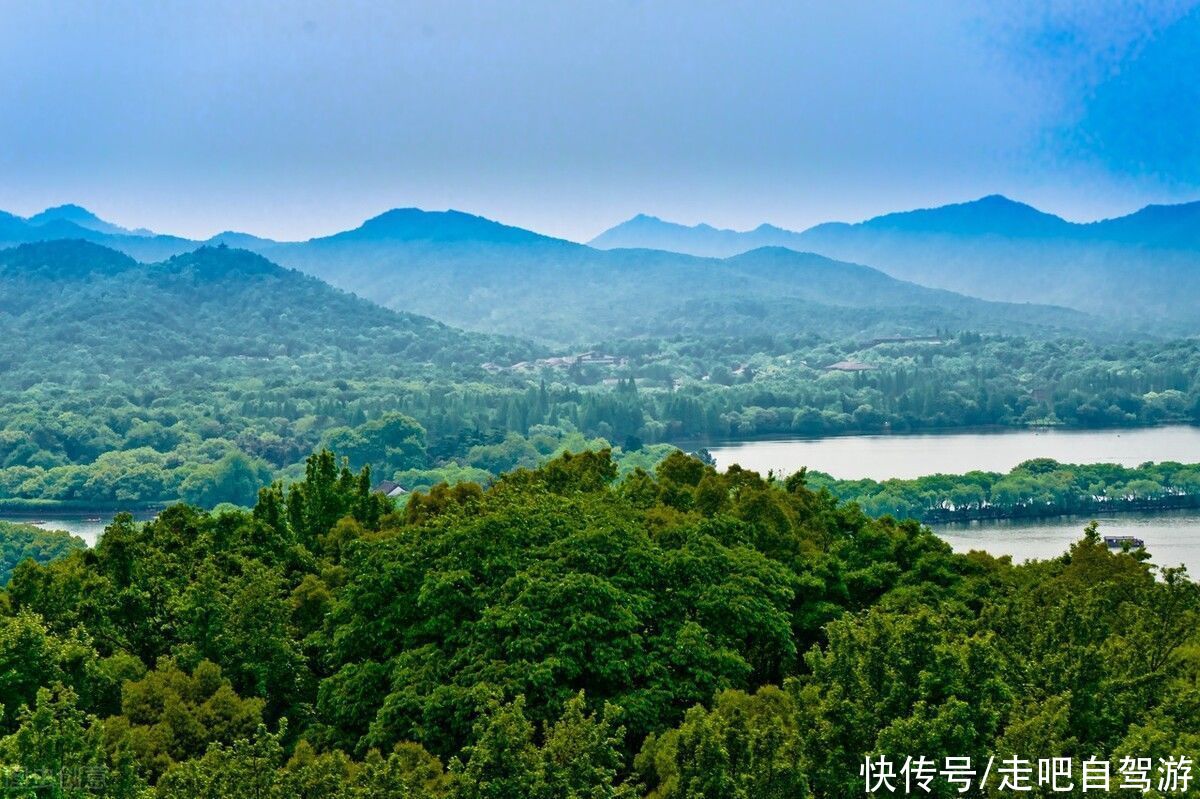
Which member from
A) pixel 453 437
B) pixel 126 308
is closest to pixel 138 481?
pixel 453 437

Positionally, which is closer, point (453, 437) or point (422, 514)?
point (422, 514)

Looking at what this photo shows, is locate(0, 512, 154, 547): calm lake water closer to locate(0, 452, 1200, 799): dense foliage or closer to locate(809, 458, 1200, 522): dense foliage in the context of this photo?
locate(809, 458, 1200, 522): dense foliage

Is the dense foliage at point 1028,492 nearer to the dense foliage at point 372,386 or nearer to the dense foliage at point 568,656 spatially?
the dense foliage at point 372,386

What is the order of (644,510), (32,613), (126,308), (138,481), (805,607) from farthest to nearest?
(126,308)
(138,481)
(644,510)
(805,607)
(32,613)

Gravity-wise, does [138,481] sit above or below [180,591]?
Result: below

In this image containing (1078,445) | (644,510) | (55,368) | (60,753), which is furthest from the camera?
(55,368)

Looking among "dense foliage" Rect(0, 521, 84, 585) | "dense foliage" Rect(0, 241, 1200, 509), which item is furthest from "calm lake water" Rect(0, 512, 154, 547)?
"dense foliage" Rect(0, 521, 84, 585)

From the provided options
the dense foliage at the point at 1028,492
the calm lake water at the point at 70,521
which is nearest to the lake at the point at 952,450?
the dense foliage at the point at 1028,492

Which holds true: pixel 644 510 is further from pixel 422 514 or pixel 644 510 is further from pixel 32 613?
pixel 32 613
